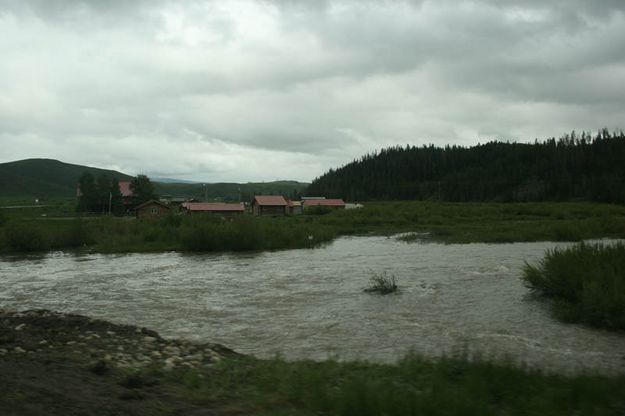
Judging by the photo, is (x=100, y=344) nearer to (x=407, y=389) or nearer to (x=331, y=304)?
(x=407, y=389)

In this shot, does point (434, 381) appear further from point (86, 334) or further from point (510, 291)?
point (510, 291)

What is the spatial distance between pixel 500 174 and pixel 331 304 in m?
138

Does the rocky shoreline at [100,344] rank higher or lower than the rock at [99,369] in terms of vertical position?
lower

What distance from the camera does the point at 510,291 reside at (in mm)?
18641

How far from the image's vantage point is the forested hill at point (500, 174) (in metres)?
121

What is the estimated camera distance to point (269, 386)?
24.3 ft

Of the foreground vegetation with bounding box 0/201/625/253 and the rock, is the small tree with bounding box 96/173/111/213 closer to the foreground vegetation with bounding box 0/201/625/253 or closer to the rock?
→ the foreground vegetation with bounding box 0/201/625/253

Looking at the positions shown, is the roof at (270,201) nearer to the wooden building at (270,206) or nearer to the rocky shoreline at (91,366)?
the wooden building at (270,206)

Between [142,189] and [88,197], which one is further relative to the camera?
[142,189]

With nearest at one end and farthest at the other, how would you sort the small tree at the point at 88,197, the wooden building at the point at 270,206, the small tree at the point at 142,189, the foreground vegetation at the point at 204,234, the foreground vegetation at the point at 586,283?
the foreground vegetation at the point at 586,283 < the foreground vegetation at the point at 204,234 < the small tree at the point at 88,197 < the wooden building at the point at 270,206 < the small tree at the point at 142,189

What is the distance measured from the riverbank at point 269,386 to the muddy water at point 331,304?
4.72 feet

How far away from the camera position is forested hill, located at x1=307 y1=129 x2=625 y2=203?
398ft

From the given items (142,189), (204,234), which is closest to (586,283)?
(204,234)

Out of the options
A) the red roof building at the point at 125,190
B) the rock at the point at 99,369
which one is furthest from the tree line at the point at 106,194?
the rock at the point at 99,369
